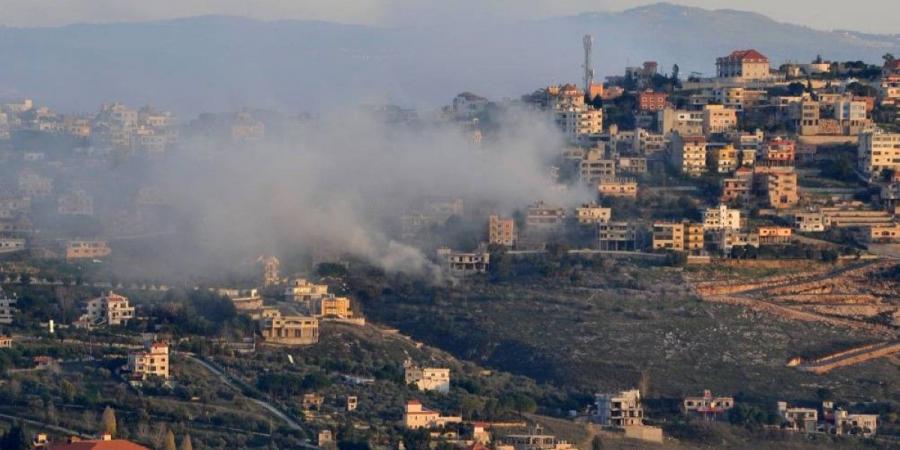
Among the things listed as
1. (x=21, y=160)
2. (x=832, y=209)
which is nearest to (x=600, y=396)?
(x=832, y=209)

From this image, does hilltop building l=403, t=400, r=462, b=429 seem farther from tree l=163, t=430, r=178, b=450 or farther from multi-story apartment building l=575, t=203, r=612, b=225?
multi-story apartment building l=575, t=203, r=612, b=225

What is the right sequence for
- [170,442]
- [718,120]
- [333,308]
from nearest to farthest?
[170,442], [333,308], [718,120]

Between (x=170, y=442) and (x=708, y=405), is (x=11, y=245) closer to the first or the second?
(x=708, y=405)

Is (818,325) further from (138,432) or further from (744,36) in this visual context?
(744,36)

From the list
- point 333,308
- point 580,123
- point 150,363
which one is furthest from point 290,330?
point 580,123

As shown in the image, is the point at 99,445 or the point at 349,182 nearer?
the point at 99,445

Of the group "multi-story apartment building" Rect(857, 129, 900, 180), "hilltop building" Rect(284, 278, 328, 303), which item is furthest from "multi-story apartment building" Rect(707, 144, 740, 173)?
"hilltop building" Rect(284, 278, 328, 303)
